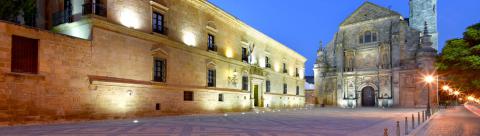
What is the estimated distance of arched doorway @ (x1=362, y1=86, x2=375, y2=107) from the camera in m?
46.6

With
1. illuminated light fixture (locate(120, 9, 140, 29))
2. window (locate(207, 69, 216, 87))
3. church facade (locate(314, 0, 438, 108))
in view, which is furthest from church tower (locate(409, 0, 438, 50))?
illuminated light fixture (locate(120, 9, 140, 29))

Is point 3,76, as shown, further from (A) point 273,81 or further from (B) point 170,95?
(A) point 273,81

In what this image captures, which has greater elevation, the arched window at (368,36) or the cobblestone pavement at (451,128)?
the arched window at (368,36)

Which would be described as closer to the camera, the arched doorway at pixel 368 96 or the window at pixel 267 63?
the window at pixel 267 63

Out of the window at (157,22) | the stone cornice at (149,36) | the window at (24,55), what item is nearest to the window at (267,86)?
the stone cornice at (149,36)

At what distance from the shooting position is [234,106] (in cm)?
2744

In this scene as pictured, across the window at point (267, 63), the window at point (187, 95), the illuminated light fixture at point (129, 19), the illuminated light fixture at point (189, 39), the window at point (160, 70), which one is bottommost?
the window at point (187, 95)

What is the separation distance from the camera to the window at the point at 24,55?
12945 millimetres

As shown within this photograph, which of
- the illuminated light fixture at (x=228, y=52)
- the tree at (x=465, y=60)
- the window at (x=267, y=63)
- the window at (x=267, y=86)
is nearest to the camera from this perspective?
the tree at (x=465, y=60)

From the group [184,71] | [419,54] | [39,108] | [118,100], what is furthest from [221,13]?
[419,54]

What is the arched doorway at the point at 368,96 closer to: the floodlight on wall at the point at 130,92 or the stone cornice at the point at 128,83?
the stone cornice at the point at 128,83

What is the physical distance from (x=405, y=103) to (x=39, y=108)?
4069 centimetres

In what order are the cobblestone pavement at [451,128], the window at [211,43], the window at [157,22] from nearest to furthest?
the cobblestone pavement at [451,128]
the window at [157,22]
the window at [211,43]

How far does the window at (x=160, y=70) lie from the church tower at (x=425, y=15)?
45.2 m
